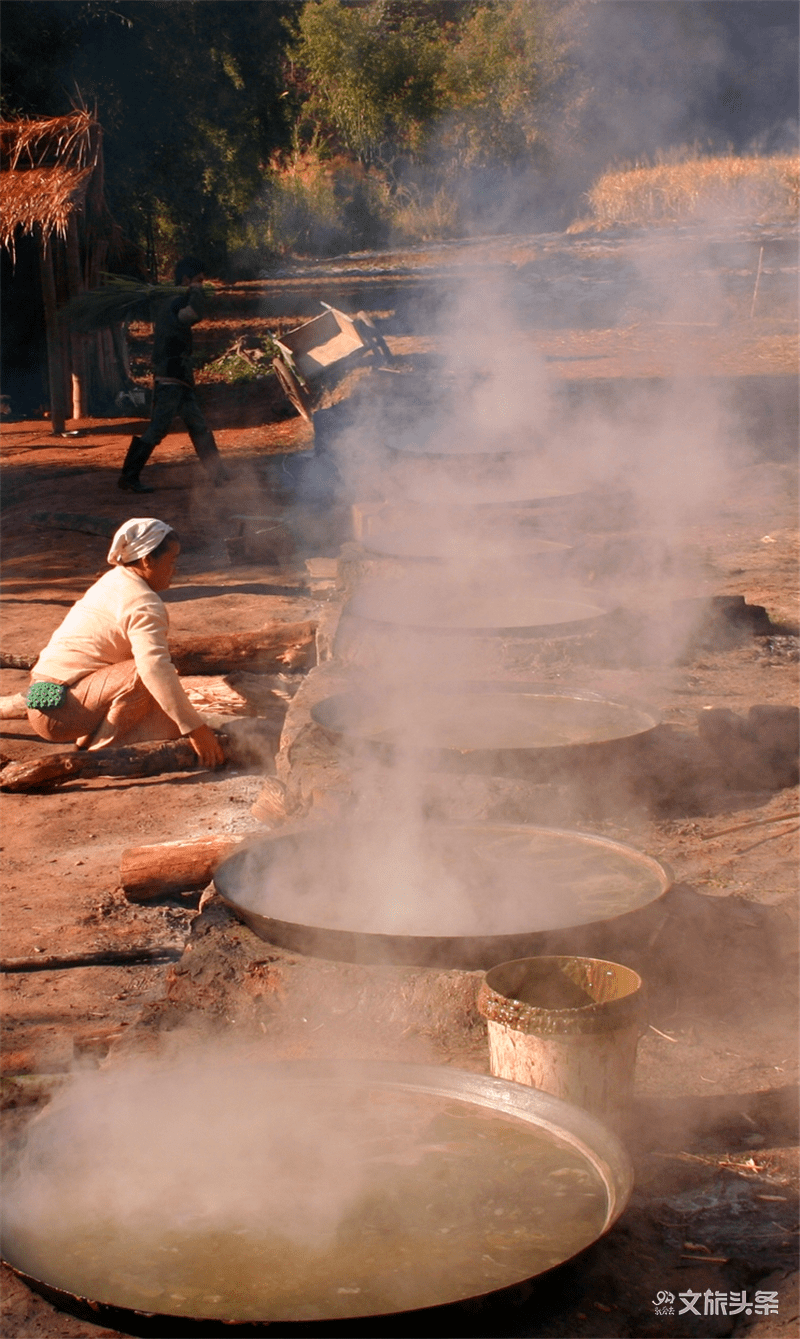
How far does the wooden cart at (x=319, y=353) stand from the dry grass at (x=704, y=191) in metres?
6.16

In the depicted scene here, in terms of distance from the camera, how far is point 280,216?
24391mm

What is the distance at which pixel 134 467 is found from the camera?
9758mm

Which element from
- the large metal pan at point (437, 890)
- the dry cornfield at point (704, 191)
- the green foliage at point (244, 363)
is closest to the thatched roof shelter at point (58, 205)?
the green foliage at point (244, 363)

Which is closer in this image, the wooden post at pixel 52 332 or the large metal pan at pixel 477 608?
the large metal pan at pixel 477 608

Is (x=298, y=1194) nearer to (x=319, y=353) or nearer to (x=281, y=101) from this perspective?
(x=319, y=353)

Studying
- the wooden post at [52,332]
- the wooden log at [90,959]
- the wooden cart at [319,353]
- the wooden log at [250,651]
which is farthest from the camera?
the wooden cart at [319,353]

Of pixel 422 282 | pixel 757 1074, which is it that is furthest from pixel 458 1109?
pixel 422 282

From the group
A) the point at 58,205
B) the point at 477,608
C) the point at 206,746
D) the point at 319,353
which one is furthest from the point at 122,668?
the point at 319,353

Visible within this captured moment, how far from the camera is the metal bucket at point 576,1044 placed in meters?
2.10

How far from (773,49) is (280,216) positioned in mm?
15253

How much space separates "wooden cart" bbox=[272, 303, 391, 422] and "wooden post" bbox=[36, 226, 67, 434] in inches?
83.4

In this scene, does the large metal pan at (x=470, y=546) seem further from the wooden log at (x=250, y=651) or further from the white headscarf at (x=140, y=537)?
the white headscarf at (x=140, y=537)

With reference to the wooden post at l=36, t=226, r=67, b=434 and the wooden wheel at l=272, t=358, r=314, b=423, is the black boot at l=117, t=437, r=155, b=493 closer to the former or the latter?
the wooden wheel at l=272, t=358, r=314, b=423

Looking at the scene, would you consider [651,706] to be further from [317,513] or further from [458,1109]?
[317,513]
